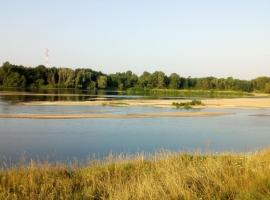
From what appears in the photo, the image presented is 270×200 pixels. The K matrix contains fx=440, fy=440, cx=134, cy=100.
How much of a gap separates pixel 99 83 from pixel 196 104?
81.0 m

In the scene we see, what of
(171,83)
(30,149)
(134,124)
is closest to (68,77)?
(171,83)

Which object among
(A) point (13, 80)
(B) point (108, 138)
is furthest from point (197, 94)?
(B) point (108, 138)

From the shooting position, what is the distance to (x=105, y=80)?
135625mm

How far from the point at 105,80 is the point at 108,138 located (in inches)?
4478

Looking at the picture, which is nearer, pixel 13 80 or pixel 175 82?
pixel 13 80

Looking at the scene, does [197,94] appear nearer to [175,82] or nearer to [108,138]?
[175,82]

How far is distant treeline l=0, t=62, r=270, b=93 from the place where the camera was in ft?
387

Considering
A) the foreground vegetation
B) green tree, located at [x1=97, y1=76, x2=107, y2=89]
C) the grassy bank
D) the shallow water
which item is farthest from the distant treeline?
the foreground vegetation

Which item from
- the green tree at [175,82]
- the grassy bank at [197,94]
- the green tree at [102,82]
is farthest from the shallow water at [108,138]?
the green tree at [175,82]

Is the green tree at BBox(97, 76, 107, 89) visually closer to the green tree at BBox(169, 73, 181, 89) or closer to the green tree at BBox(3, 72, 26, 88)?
the green tree at BBox(169, 73, 181, 89)

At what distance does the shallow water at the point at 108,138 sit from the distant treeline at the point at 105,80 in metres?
Result: 90.4

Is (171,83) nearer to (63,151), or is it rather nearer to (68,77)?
(68,77)

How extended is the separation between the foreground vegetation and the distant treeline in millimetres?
108408

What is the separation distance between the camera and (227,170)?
362 inches
